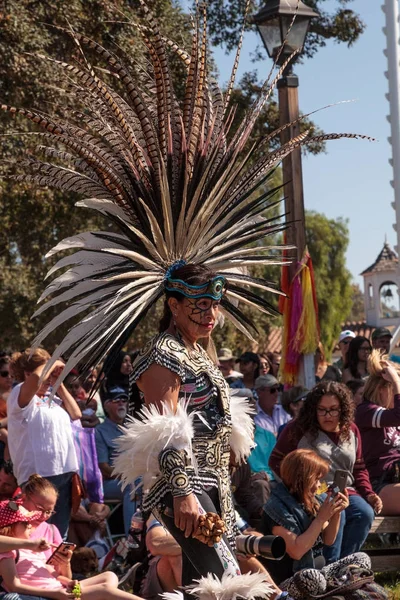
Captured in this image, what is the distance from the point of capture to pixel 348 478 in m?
6.77

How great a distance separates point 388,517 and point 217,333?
15.9 metres

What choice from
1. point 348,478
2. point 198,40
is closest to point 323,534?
point 348,478

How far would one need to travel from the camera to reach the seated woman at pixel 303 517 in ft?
20.5

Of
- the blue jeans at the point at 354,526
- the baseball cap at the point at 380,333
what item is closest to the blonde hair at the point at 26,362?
the blue jeans at the point at 354,526

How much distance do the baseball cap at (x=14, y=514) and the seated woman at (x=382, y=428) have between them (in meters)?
A: 2.92

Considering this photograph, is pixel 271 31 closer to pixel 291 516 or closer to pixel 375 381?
pixel 375 381

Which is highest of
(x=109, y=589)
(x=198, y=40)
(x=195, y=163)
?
(x=198, y=40)

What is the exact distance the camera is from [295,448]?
735 centimetres

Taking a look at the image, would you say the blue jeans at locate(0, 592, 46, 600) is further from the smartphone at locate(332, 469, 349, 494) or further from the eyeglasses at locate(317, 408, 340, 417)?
the eyeglasses at locate(317, 408, 340, 417)

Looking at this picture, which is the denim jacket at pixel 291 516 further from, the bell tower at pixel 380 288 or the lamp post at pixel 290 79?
the bell tower at pixel 380 288

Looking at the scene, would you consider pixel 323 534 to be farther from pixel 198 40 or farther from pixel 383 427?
pixel 198 40

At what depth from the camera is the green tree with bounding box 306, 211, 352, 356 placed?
49.8m

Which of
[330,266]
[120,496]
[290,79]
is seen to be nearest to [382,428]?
[120,496]

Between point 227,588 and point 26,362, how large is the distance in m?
3.63
